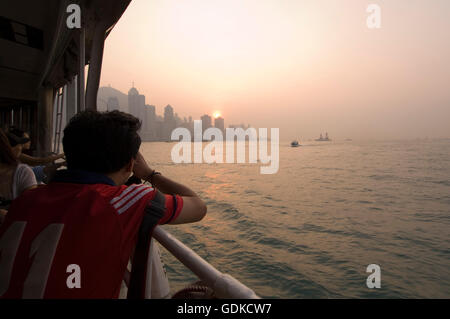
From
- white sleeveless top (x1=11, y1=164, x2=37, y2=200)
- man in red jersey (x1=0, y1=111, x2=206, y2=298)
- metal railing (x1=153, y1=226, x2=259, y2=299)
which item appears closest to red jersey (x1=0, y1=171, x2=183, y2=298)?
man in red jersey (x1=0, y1=111, x2=206, y2=298)

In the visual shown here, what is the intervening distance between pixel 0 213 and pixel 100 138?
1.40 metres

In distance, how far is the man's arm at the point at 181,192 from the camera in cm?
94

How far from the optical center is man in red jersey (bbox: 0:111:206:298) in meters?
0.68

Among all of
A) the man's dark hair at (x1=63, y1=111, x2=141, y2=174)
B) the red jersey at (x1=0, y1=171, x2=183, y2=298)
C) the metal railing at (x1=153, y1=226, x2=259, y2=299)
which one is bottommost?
the metal railing at (x1=153, y1=226, x2=259, y2=299)

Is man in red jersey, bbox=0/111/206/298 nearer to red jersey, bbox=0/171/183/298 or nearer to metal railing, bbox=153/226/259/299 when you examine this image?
red jersey, bbox=0/171/183/298

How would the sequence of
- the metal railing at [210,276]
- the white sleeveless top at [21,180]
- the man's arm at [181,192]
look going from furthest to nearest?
the white sleeveless top at [21,180]
the man's arm at [181,192]
the metal railing at [210,276]

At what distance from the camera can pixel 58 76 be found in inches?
237

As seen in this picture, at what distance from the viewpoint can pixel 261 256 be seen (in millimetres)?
6680

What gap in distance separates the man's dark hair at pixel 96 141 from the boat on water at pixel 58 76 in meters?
0.35

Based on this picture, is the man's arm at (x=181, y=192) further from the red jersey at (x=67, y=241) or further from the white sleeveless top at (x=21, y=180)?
the white sleeveless top at (x=21, y=180)

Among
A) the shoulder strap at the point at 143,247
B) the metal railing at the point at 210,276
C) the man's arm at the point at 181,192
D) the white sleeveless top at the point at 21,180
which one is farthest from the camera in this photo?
the white sleeveless top at the point at 21,180

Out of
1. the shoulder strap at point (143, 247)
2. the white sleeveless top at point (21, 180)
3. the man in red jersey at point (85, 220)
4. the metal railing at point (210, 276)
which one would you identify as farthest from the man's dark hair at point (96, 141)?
the white sleeveless top at point (21, 180)

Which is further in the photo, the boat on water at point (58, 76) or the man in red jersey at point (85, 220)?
the boat on water at point (58, 76)

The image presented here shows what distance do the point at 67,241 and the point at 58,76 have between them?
6796mm
